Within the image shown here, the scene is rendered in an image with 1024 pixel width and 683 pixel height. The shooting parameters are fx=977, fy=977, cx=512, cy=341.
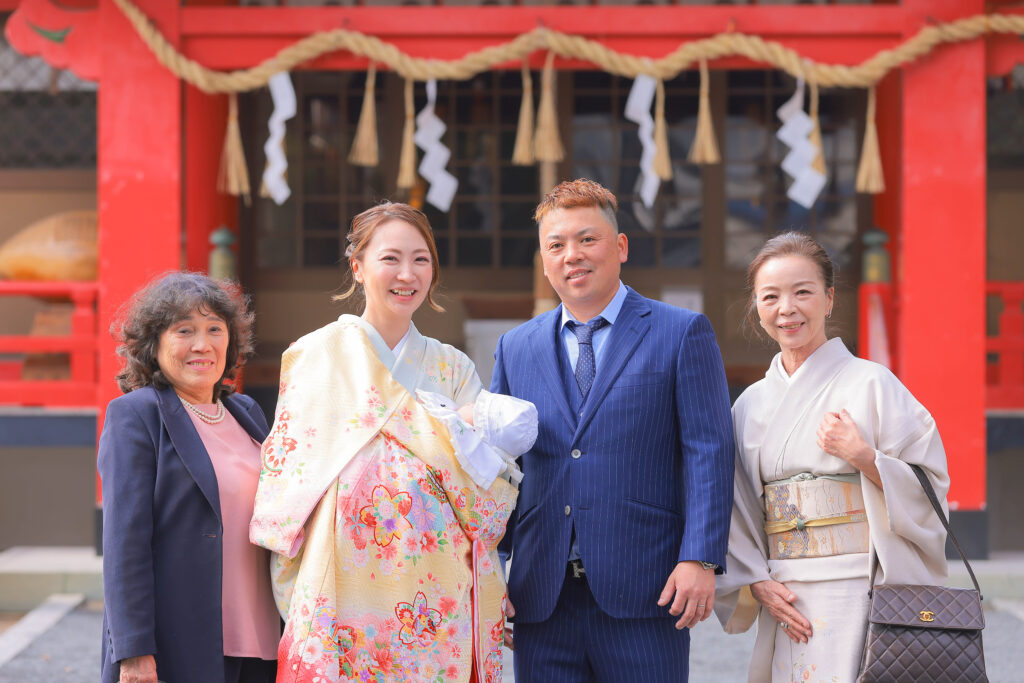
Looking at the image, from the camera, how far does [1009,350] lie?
607cm

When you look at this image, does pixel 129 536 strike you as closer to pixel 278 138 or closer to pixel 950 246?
pixel 278 138

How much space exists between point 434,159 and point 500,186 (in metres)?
1.62

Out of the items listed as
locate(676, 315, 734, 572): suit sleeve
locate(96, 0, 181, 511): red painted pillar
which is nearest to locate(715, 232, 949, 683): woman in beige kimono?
locate(676, 315, 734, 572): suit sleeve

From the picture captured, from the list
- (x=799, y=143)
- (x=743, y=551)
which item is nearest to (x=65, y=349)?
(x=799, y=143)

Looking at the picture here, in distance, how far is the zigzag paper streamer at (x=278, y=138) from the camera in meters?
5.70

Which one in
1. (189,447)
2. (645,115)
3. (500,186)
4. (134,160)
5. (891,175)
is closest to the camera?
(189,447)

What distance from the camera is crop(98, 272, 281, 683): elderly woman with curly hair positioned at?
7.21 ft

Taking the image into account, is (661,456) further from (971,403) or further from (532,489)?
(971,403)

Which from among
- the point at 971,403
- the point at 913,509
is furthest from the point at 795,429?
the point at 971,403

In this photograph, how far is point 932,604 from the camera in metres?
2.34


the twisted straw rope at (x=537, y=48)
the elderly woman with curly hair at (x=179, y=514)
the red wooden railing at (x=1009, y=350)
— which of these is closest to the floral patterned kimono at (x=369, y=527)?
the elderly woman with curly hair at (x=179, y=514)

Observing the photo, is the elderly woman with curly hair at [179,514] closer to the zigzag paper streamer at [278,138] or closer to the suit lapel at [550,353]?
the suit lapel at [550,353]

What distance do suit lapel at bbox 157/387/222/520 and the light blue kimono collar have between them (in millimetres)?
443

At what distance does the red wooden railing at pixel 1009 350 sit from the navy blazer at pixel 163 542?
522cm
